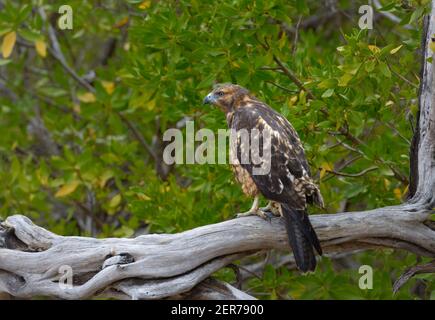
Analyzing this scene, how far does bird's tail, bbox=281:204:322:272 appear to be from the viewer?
4371mm

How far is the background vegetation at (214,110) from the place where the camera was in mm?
5039

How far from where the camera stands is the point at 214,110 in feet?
18.2

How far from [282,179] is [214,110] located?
1.15 metres

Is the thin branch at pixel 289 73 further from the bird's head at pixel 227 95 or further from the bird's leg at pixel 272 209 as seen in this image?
the bird's leg at pixel 272 209

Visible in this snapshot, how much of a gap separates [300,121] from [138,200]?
140 centimetres

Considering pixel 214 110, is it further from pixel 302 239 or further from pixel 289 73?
pixel 302 239

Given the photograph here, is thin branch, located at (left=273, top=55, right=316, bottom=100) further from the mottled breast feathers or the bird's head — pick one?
the mottled breast feathers

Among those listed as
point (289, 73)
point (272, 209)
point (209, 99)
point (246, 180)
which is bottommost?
point (272, 209)

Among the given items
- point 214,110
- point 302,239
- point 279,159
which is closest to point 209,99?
point 214,110

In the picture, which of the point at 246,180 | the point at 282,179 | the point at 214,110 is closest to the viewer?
the point at 282,179

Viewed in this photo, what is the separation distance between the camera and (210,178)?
216 inches

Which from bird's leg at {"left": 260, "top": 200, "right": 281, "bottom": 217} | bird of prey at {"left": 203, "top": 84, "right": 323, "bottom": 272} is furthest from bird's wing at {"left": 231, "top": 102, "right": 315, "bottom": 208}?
bird's leg at {"left": 260, "top": 200, "right": 281, "bottom": 217}

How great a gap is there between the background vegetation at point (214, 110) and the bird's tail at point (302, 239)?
2.49ft

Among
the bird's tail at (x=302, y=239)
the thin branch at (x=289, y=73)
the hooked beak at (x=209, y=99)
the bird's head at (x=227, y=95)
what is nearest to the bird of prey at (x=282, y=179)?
the bird's tail at (x=302, y=239)
